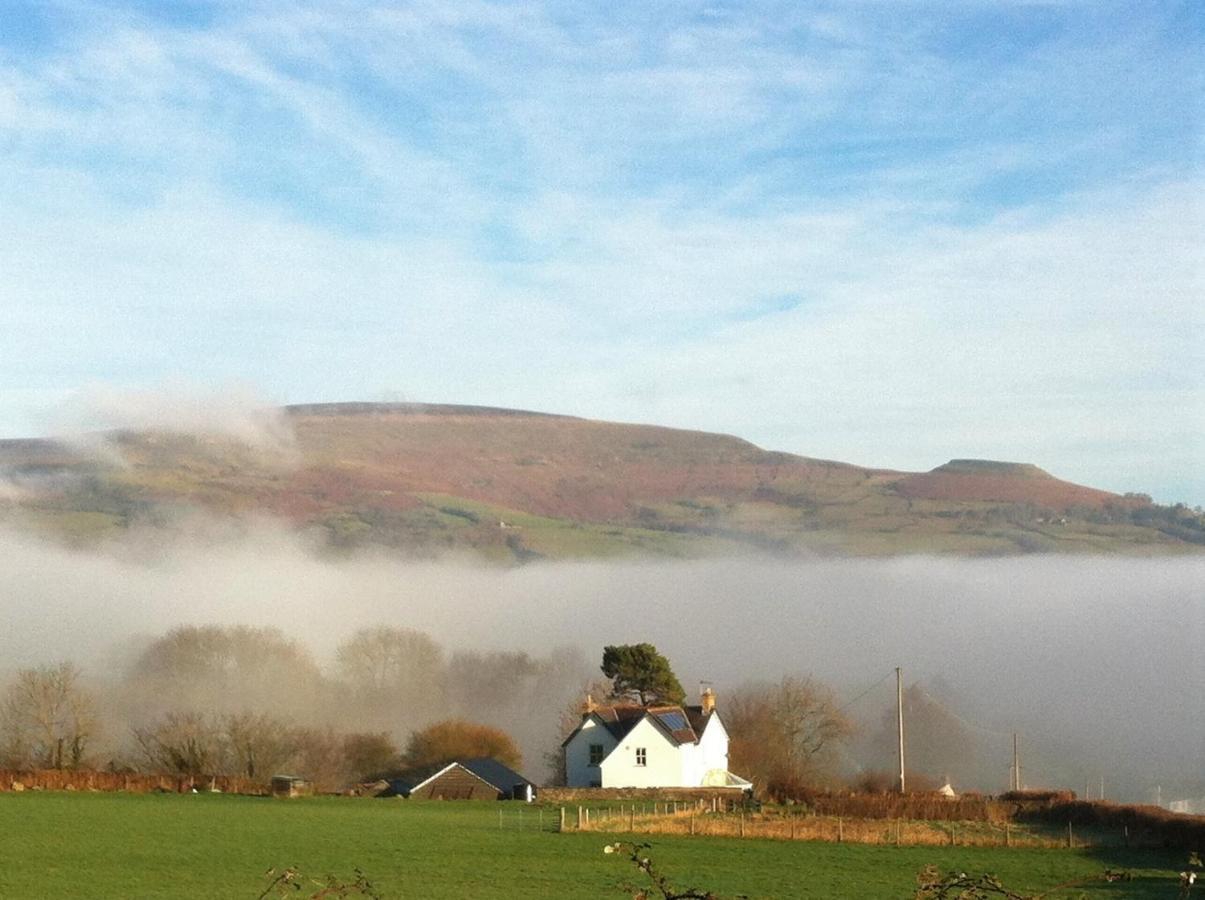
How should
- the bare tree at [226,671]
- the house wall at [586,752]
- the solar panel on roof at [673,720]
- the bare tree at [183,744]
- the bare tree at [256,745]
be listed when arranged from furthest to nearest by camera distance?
the bare tree at [226,671] → the bare tree at [256,745] → the bare tree at [183,744] → the solar panel on roof at [673,720] → the house wall at [586,752]

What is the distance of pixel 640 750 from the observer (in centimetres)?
7375

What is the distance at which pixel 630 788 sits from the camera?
72.2 metres

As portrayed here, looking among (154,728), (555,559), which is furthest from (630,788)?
(555,559)

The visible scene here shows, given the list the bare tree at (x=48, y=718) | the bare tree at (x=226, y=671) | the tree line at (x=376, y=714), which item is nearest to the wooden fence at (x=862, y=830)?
the tree line at (x=376, y=714)

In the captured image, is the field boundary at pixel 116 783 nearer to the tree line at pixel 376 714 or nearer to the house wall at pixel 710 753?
the tree line at pixel 376 714

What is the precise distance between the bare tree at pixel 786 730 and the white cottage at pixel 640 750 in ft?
37.6

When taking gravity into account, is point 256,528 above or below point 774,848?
above

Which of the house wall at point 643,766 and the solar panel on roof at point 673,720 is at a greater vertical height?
the solar panel on roof at point 673,720

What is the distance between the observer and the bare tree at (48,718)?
84.9 metres

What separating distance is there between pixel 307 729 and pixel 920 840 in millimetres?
57661

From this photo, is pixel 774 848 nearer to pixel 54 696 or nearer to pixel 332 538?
pixel 54 696

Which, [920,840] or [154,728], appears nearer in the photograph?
[920,840]

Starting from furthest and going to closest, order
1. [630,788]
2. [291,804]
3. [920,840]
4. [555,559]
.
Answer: [555,559] < [630,788] < [291,804] < [920,840]

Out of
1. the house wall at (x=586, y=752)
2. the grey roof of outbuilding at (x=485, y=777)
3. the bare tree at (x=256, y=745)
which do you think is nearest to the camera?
the house wall at (x=586, y=752)
